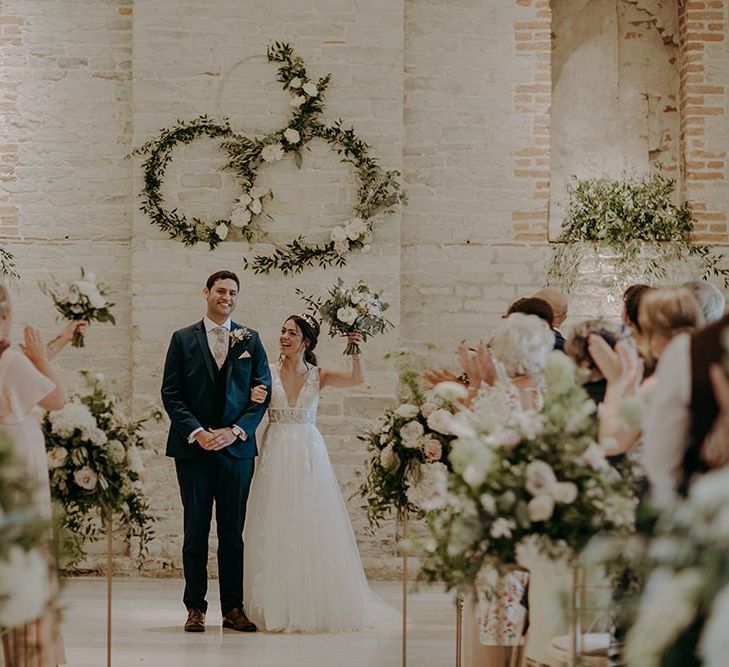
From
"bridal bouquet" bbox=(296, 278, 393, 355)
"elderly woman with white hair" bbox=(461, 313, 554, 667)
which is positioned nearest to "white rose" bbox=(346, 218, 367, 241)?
"bridal bouquet" bbox=(296, 278, 393, 355)

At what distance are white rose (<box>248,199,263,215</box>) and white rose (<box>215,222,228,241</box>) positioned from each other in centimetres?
22

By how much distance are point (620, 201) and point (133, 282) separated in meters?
3.52

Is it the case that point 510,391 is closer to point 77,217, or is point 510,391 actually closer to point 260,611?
point 260,611

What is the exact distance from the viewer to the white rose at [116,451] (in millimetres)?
5359

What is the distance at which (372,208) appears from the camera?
911 cm

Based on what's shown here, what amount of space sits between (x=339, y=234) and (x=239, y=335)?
7.04 feet

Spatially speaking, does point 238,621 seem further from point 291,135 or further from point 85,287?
point 291,135

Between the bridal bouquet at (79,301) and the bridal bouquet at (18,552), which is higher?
the bridal bouquet at (79,301)

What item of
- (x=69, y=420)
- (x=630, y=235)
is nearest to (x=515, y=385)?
(x=69, y=420)

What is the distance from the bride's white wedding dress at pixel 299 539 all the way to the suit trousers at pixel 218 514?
7 centimetres

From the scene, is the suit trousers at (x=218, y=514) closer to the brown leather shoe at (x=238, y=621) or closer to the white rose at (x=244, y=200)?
the brown leather shoe at (x=238, y=621)

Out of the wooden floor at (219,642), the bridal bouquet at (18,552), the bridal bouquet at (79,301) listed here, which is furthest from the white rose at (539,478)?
the wooden floor at (219,642)

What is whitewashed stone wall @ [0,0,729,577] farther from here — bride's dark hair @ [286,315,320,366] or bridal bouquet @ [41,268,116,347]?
bridal bouquet @ [41,268,116,347]

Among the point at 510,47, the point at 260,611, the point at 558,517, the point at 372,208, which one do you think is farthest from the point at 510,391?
the point at 510,47
